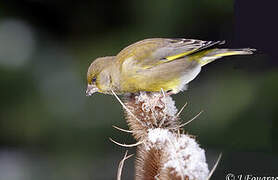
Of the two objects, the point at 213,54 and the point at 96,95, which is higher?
the point at 213,54

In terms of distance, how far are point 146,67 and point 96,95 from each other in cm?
132

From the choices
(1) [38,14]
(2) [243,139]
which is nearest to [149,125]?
(2) [243,139]

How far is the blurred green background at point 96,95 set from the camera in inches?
104

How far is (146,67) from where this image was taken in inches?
69.5

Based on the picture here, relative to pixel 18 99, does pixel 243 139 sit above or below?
below

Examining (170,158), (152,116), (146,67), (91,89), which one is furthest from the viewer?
(146,67)

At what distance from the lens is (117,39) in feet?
9.36

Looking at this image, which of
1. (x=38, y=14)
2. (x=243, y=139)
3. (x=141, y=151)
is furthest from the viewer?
(x=38, y=14)

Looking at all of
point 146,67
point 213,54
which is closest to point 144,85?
point 146,67

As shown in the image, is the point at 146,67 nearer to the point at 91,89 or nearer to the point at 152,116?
the point at 91,89

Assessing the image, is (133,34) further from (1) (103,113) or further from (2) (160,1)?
(1) (103,113)

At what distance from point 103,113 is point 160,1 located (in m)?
0.83

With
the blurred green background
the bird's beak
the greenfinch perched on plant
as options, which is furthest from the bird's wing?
the blurred green background

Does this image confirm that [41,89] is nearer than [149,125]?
No
